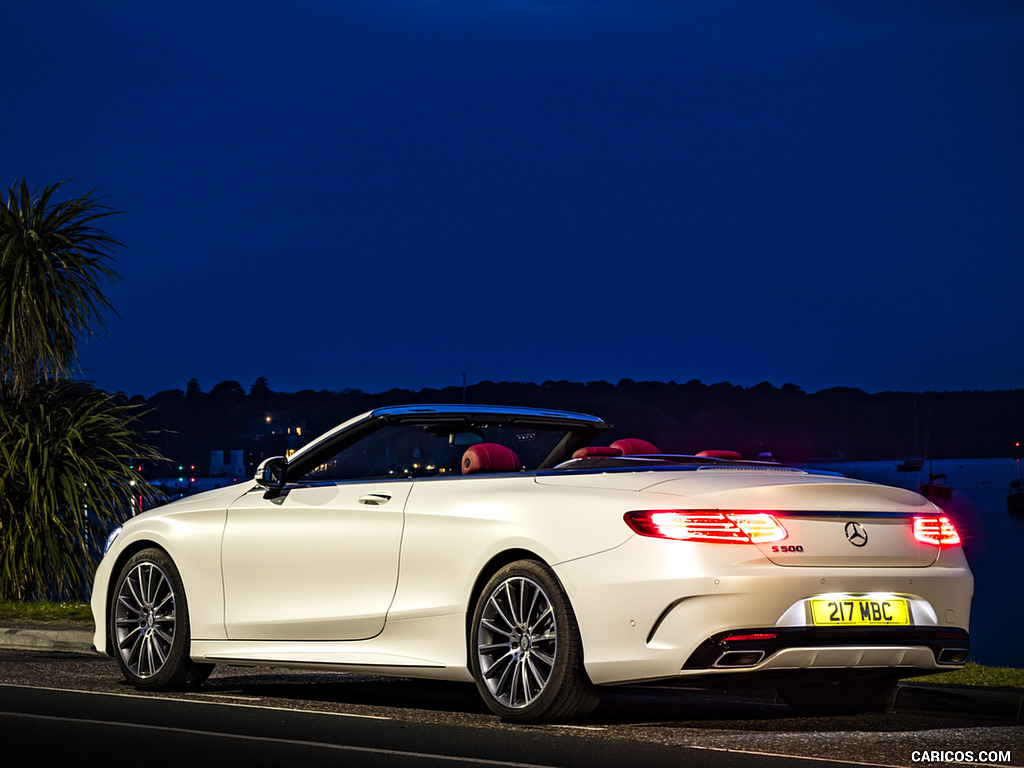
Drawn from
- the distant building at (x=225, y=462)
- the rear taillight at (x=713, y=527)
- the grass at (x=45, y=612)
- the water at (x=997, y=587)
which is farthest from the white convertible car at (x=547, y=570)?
the distant building at (x=225, y=462)

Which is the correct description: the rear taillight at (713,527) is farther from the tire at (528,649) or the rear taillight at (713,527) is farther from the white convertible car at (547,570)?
the tire at (528,649)

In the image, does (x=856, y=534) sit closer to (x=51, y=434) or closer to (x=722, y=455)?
(x=722, y=455)

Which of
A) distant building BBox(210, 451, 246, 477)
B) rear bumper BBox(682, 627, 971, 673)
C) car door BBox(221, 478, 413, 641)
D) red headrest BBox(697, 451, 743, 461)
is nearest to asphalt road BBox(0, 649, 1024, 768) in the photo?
rear bumper BBox(682, 627, 971, 673)

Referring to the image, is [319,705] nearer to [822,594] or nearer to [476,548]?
[476,548]

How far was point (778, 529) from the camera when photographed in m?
6.74

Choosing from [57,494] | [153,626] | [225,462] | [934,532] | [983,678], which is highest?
[225,462]

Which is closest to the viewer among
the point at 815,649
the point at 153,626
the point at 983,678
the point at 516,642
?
the point at 815,649

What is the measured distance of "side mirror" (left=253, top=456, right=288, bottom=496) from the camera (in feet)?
28.4

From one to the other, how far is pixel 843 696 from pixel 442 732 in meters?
2.31

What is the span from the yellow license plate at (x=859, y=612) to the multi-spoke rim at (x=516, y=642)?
1243 millimetres

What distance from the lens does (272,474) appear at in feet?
28.6

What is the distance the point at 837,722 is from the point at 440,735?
2.11 metres

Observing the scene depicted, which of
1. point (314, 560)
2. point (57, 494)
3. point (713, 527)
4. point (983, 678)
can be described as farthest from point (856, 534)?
point (57, 494)

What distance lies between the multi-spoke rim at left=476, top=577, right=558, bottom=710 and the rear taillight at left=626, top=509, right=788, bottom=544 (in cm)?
70
